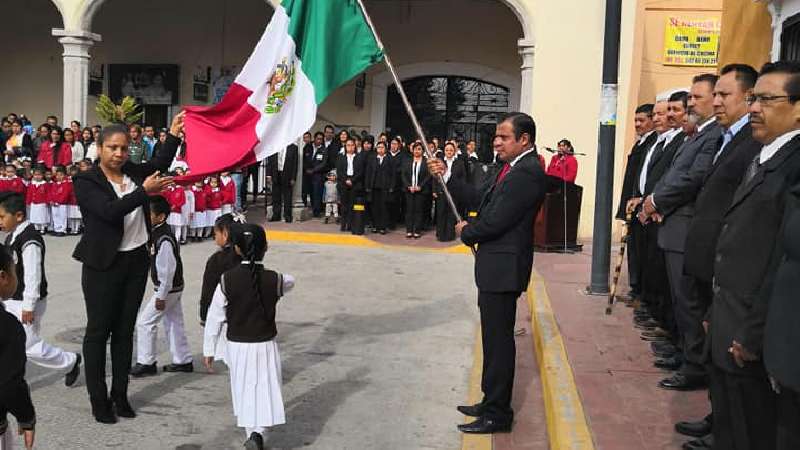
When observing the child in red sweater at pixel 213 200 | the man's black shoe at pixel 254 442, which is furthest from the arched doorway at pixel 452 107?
the man's black shoe at pixel 254 442

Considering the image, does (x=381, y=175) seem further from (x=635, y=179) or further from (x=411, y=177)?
(x=635, y=179)

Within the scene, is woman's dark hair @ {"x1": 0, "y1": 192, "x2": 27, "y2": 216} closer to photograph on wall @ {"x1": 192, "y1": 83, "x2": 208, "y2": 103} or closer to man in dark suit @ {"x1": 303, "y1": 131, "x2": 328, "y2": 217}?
man in dark suit @ {"x1": 303, "y1": 131, "x2": 328, "y2": 217}

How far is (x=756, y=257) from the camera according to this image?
3.16 meters

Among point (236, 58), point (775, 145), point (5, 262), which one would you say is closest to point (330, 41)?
point (5, 262)

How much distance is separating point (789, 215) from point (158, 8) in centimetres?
2077

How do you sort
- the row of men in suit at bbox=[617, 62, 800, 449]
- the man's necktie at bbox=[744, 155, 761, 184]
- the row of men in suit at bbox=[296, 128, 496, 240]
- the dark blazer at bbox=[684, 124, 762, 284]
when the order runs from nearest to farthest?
the row of men in suit at bbox=[617, 62, 800, 449], the man's necktie at bbox=[744, 155, 761, 184], the dark blazer at bbox=[684, 124, 762, 284], the row of men in suit at bbox=[296, 128, 496, 240]

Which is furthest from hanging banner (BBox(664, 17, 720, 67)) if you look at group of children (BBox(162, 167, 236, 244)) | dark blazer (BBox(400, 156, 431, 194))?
group of children (BBox(162, 167, 236, 244))

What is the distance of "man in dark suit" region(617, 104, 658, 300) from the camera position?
25.3 ft

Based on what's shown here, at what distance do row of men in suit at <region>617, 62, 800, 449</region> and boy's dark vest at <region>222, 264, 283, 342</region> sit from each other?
8.11 ft

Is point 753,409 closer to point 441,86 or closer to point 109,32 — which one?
point 441,86

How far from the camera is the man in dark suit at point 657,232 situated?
253 inches

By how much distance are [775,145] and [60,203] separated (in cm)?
1330

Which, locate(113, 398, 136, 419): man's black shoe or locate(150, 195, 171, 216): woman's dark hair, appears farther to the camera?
locate(150, 195, 171, 216): woman's dark hair

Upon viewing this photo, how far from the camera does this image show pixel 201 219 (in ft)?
45.2
